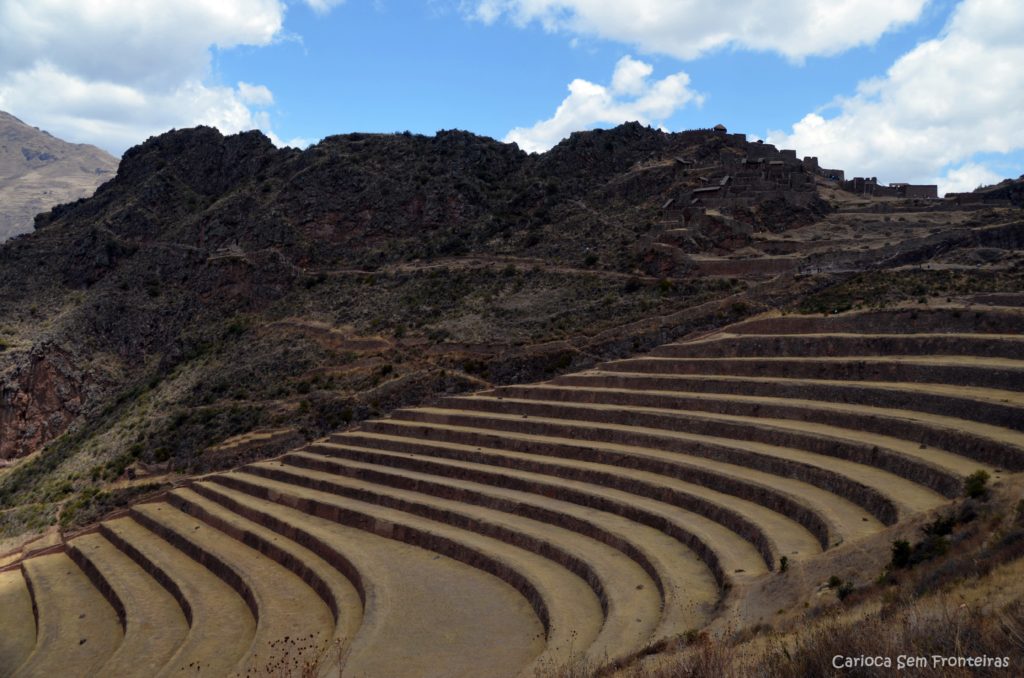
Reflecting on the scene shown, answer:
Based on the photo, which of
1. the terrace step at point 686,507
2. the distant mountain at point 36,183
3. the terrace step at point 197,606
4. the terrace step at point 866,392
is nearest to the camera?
the terrace step at point 686,507

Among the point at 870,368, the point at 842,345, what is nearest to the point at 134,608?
the point at 870,368

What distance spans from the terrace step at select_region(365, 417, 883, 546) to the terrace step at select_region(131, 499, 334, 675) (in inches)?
295

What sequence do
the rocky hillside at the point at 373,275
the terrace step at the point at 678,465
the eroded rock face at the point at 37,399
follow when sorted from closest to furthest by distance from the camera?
the terrace step at the point at 678,465 → the rocky hillside at the point at 373,275 → the eroded rock face at the point at 37,399

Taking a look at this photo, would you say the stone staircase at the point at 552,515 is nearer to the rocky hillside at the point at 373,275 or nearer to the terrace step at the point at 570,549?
the terrace step at the point at 570,549

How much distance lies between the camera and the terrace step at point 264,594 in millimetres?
14266

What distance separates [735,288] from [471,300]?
14.5m

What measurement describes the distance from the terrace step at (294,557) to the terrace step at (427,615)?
0.31 m

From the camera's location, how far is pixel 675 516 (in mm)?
16312

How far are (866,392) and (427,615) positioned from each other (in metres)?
11.7

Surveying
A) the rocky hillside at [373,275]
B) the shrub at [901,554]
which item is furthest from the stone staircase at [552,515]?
the rocky hillside at [373,275]

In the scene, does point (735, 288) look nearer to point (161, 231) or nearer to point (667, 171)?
point (667, 171)

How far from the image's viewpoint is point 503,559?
16.5 m

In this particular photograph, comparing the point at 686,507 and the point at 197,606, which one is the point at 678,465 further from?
the point at 197,606

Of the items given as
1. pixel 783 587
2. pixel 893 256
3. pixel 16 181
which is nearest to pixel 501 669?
pixel 783 587
